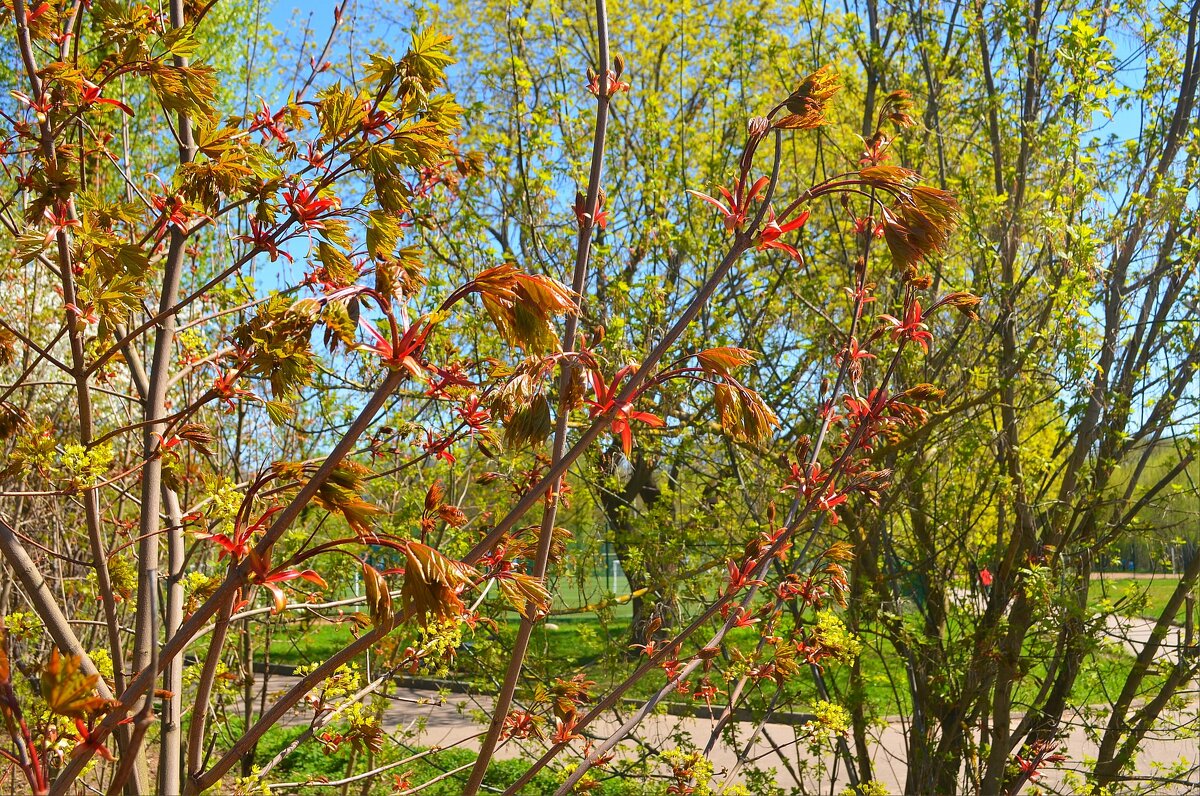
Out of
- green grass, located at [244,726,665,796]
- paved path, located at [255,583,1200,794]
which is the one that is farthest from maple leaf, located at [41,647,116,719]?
green grass, located at [244,726,665,796]

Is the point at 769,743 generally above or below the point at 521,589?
below

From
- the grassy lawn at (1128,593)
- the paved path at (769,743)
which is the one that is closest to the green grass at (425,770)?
the paved path at (769,743)

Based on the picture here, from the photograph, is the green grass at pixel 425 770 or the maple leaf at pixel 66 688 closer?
the maple leaf at pixel 66 688

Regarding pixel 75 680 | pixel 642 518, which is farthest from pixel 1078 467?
pixel 75 680

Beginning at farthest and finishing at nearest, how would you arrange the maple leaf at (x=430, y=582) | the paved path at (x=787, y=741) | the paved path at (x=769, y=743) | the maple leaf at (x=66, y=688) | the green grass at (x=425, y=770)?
the green grass at (x=425, y=770) < the paved path at (x=769, y=743) < the paved path at (x=787, y=741) < the maple leaf at (x=430, y=582) < the maple leaf at (x=66, y=688)

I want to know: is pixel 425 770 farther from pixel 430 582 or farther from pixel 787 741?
pixel 430 582

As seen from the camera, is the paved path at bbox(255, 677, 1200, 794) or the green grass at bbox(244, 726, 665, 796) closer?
the paved path at bbox(255, 677, 1200, 794)

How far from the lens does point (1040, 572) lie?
3.82 meters

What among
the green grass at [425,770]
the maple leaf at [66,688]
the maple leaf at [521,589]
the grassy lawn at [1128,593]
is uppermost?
the maple leaf at [521,589]

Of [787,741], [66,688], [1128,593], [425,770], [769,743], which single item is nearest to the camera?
[66,688]

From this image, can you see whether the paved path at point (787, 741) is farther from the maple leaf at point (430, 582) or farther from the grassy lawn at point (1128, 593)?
Result: the maple leaf at point (430, 582)

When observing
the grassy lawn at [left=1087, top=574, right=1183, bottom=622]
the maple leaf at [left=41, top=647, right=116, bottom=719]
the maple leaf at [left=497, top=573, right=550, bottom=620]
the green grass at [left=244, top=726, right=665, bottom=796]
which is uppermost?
the maple leaf at [left=497, top=573, right=550, bottom=620]

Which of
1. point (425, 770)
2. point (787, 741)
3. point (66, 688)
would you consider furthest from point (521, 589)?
point (425, 770)

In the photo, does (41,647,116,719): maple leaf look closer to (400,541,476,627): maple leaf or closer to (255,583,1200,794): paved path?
(400,541,476,627): maple leaf
